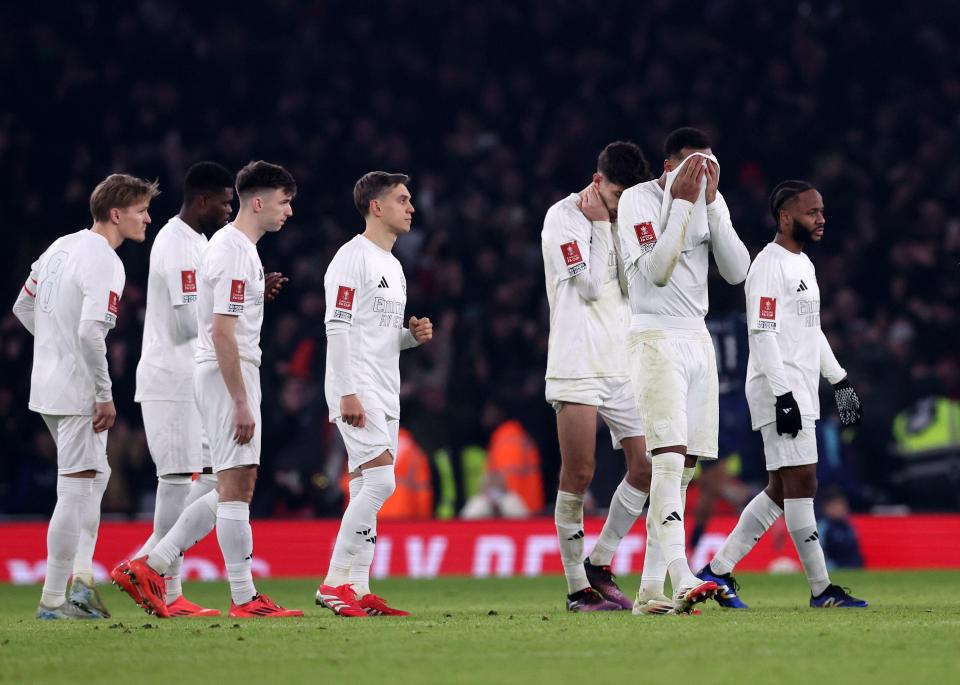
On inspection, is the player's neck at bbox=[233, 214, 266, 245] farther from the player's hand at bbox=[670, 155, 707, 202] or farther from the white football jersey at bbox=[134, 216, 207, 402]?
the player's hand at bbox=[670, 155, 707, 202]

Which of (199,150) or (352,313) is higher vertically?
(199,150)

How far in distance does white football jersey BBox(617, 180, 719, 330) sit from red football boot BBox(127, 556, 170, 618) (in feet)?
8.96

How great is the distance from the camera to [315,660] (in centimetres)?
532

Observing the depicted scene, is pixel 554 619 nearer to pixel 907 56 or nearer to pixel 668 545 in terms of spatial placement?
pixel 668 545

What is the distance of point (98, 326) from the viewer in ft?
25.3

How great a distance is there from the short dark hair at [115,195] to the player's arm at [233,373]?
1.12 meters

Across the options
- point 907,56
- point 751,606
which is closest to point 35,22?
point 907,56

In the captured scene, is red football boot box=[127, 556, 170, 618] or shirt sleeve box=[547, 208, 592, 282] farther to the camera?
shirt sleeve box=[547, 208, 592, 282]

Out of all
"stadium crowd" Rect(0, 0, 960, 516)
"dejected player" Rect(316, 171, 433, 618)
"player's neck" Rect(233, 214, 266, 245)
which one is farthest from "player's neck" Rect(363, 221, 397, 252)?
"stadium crowd" Rect(0, 0, 960, 516)

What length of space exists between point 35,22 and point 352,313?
1291 cm

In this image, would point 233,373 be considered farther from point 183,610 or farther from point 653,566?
point 653,566

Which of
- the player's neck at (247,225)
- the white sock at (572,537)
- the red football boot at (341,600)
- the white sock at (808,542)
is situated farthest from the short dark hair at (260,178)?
the white sock at (808,542)

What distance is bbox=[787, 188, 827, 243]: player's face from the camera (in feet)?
26.1

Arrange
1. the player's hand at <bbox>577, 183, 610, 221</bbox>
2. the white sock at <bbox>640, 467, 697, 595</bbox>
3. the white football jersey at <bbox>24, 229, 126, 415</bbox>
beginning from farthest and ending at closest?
the player's hand at <bbox>577, 183, 610, 221</bbox>, the white football jersey at <bbox>24, 229, 126, 415</bbox>, the white sock at <bbox>640, 467, 697, 595</bbox>
